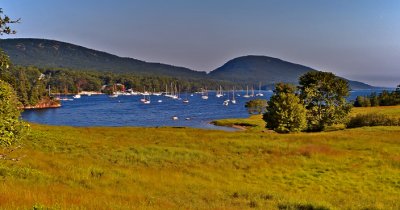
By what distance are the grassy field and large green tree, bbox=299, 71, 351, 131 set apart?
36852 millimetres

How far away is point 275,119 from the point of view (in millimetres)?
83875

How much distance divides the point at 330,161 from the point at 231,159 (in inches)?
428

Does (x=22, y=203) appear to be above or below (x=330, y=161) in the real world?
above

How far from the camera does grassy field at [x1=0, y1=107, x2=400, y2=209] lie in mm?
17062

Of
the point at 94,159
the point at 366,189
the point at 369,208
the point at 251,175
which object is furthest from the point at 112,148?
the point at 369,208

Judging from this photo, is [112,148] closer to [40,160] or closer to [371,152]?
[40,160]

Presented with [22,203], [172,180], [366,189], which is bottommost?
[366,189]

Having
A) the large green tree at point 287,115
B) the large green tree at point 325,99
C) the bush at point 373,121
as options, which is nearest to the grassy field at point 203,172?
the large green tree at point 287,115

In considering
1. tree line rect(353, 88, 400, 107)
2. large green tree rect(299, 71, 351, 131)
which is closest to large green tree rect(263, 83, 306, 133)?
large green tree rect(299, 71, 351, 131)

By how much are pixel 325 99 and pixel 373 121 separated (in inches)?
483

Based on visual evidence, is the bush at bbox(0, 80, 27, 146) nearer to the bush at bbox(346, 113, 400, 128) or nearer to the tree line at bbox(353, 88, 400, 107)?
the bush at bbox(346, 113, 400, 128)

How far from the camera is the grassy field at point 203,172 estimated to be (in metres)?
17.1

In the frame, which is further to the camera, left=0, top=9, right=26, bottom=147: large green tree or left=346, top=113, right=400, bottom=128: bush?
left=346, top=113, right=400, bottom=128: bush

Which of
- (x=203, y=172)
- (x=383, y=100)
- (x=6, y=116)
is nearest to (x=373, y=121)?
(x=203, y=172)
